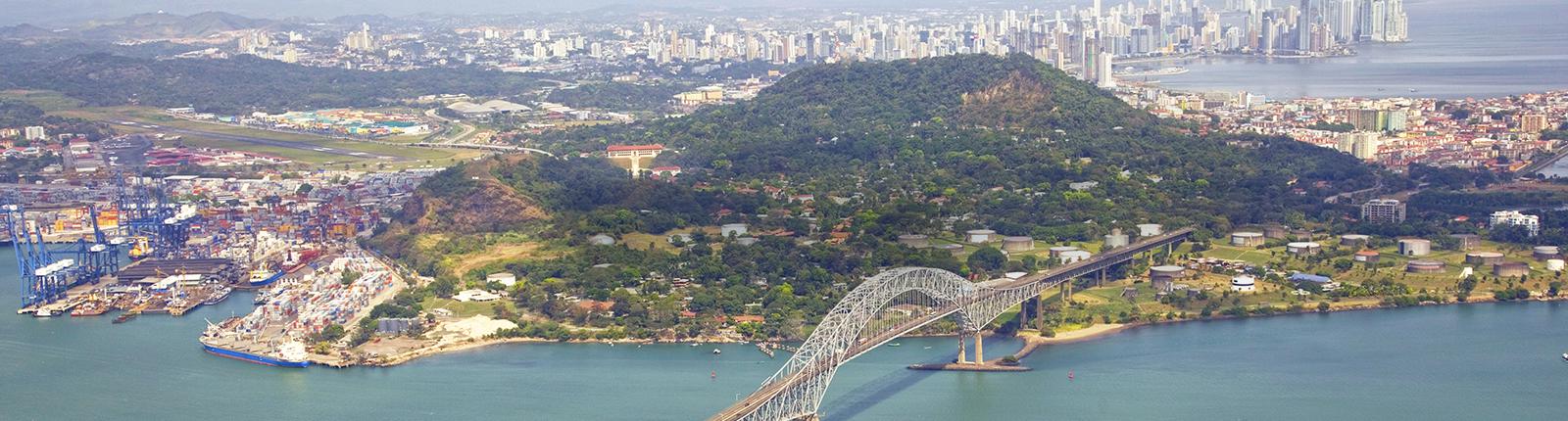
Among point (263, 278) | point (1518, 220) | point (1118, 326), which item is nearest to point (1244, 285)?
point (1118, 326)

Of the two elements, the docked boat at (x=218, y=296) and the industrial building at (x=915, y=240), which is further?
the industrial building at (x=915, y=240)

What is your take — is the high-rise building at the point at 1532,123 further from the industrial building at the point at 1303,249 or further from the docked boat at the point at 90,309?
the docked boat at the point at 90,309

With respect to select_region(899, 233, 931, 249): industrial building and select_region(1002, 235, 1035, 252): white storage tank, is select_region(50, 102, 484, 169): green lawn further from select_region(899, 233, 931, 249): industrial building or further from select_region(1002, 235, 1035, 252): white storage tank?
select_region(1002, 235, 1035, 252): white storage tank

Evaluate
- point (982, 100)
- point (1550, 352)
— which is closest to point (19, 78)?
point (982, 100)

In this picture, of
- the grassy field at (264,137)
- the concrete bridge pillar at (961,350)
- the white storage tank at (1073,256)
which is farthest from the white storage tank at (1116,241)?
the grassy field at (264,137)

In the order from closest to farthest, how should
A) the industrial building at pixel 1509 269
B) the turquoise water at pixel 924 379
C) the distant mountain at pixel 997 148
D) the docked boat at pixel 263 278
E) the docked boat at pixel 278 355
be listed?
the turquoise water at pixel 924 379
the docked boat at pixel 278 355
the industrial building at pixel 1509 269
the docked boat at pixel 263 278
the distant mountain at pixel 997 148

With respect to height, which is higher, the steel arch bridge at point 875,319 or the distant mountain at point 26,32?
the distant mountain at point 26,32
